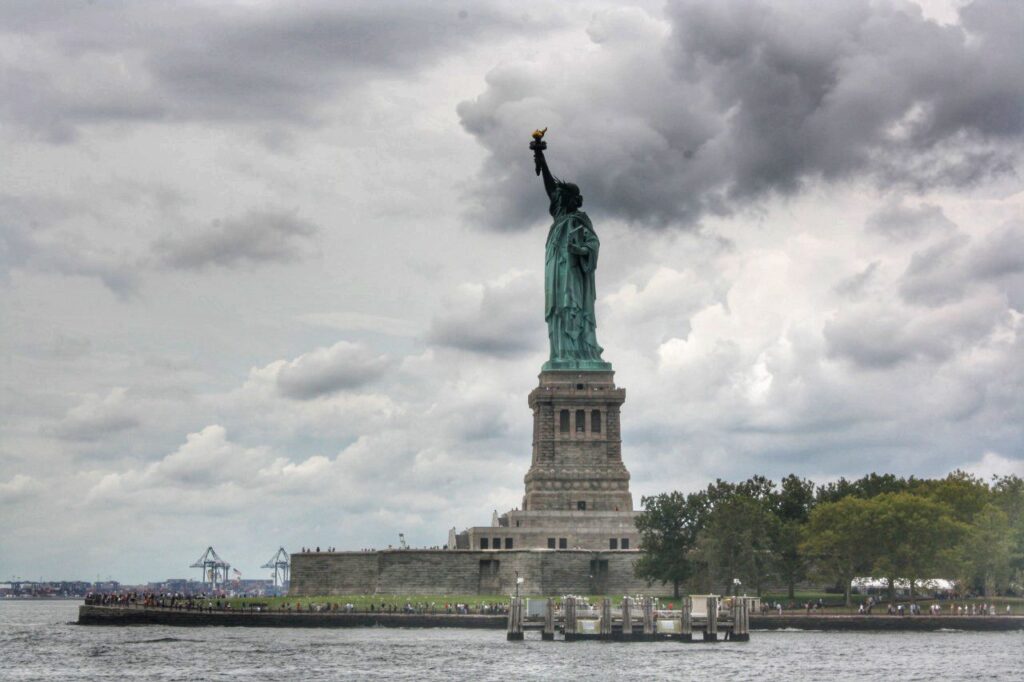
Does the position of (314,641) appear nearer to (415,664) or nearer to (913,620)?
Result: (415,664)

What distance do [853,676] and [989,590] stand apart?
46989mm

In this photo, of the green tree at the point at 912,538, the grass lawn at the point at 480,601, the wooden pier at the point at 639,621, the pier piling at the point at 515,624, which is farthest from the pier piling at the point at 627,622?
the green tree at the point at 912,538

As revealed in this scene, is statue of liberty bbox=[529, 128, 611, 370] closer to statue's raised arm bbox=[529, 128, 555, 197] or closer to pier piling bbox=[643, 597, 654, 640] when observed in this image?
statue's raised arm bbox=[529, 128, 555, 197]

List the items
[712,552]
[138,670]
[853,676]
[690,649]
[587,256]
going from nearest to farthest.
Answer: [853,676]
[138,670]
[690,649]
[712,552]
[587,256]

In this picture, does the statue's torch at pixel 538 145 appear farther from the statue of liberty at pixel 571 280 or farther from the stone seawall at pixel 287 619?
the stone seawall at pixel 287 619

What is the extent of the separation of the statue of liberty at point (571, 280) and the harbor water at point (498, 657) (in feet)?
118

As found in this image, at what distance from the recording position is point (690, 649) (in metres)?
91.4

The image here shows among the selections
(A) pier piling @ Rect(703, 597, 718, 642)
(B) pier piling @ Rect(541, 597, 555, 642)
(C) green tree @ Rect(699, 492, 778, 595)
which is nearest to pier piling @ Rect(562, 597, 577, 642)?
(B) pier piling @ Rect(541, 597, 555, 642)

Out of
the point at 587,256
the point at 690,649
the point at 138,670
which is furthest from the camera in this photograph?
the point at 587,256

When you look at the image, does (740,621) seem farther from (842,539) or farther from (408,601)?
(408,601)

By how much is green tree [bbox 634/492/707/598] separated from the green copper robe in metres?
22.5

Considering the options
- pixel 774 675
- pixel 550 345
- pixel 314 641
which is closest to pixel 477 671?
pixel 774 675

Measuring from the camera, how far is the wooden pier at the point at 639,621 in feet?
311

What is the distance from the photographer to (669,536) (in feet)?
389
